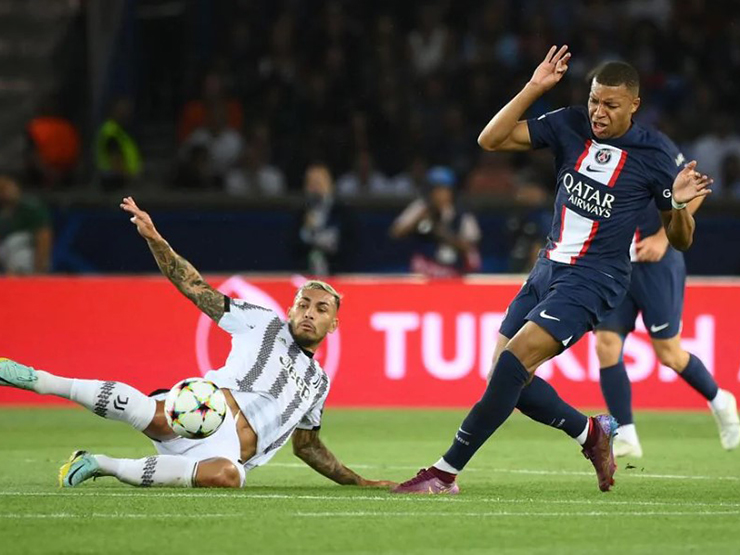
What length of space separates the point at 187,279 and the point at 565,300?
6.52 ft

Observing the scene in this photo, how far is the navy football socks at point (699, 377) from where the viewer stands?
1073cm

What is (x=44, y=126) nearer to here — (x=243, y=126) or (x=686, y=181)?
(x=243, y=126)

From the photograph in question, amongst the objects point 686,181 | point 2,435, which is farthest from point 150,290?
point 686,181

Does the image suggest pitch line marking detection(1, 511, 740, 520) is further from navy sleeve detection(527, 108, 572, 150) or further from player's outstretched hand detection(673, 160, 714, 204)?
navy sleeve detection(527, 108, 572, 150)

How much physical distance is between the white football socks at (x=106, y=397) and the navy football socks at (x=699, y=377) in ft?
14.3

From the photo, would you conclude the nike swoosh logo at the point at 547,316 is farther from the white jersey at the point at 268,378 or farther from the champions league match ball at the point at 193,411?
the champions league match ball at the point at 193,411

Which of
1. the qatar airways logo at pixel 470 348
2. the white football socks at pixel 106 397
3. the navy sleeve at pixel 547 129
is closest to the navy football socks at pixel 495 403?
the navy sleeve at pixel 547 129

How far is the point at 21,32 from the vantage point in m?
20.6

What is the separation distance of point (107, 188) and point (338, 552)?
11.9 metres

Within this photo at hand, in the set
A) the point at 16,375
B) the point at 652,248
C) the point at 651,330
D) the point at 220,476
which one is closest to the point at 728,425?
the point at 651,330

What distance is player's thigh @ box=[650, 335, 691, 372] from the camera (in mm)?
10648

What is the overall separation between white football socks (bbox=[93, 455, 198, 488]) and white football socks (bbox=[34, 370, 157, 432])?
193 millimetres

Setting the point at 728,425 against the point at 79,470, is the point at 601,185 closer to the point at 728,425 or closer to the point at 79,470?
the point at 79,470

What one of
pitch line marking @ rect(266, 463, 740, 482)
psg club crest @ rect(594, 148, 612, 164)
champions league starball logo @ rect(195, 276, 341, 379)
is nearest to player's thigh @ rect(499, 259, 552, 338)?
psg club crest @ rect(594, 148, 612, 164)
